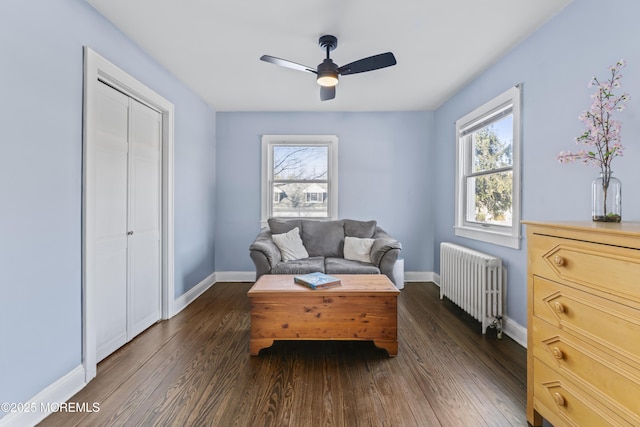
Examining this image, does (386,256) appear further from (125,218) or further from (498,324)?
(125,218)

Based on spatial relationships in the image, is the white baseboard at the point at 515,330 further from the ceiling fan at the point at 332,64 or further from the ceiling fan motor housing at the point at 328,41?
the ceiling fan motor housing at the point at 328,41

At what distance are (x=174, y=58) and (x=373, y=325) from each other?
2.99 meters

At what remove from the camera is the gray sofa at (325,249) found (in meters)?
3.36

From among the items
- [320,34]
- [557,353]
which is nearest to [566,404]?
[557,353]

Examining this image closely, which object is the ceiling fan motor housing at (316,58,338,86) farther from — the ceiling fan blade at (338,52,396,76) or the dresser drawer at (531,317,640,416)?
the dresser drawer at (531,317,640,416)

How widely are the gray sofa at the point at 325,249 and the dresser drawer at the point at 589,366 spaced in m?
1.91

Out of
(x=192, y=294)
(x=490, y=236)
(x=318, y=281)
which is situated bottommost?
(x=192, y=294)

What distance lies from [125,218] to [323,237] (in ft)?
7.50

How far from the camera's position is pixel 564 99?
2152 mm

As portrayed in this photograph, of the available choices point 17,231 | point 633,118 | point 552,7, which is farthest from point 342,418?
point 552,7

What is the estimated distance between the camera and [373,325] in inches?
92.5

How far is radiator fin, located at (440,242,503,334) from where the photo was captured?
2.77 metres

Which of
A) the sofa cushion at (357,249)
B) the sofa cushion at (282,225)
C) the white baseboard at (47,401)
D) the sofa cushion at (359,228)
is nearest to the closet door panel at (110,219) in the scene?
the white baseboard at (47,401)

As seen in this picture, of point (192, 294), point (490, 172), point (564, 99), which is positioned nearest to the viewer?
point (564, 99)
